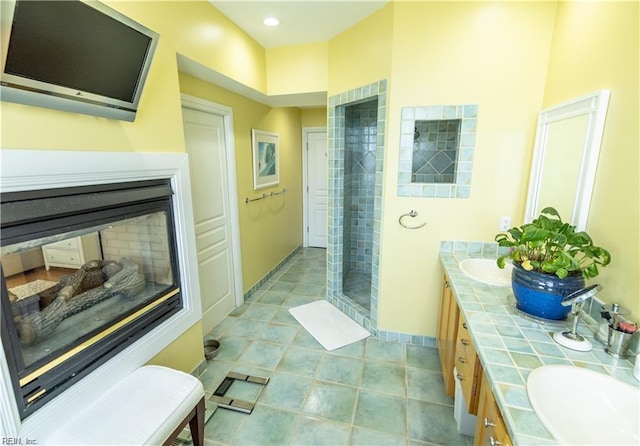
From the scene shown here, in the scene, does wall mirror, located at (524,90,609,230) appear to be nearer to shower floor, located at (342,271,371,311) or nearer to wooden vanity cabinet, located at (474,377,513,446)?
wooden vanity cabinet, located at (474,377,513,446)

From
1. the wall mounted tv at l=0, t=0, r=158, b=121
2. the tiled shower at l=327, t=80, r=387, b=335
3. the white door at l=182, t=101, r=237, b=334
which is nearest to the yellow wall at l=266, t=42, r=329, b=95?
the tiled shower at l=327, t=80, r=387, b=335

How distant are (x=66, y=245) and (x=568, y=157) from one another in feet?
8.34

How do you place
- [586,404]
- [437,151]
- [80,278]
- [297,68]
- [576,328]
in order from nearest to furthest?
[586,404]
[576,328]
[80,278]
[437,151]
[297,68]

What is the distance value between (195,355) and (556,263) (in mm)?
2181

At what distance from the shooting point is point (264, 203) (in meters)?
3.59

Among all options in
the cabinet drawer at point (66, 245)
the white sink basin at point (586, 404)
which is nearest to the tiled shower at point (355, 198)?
the white sink basin at point (586, 404)

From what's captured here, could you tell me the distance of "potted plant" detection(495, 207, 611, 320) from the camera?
1.22 meters

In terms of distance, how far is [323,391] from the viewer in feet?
6.63

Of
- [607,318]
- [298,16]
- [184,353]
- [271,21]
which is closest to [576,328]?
[607,318]

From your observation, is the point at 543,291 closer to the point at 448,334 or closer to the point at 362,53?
the point at 448,334

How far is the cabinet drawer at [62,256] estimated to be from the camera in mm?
1241

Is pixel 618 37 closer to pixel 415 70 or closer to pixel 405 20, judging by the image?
pixel 415 70


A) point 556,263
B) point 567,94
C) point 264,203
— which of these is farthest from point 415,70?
point 264,203

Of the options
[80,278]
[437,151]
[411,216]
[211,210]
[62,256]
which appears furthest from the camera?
[211,210]
